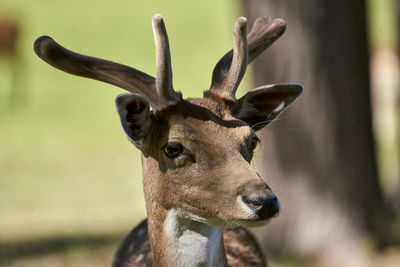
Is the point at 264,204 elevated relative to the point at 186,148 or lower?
lower

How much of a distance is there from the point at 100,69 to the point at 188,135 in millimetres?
580

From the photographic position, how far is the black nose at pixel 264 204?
384 cm

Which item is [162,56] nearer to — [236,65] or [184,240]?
[236,65]

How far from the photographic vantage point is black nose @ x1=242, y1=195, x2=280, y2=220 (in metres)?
3.84

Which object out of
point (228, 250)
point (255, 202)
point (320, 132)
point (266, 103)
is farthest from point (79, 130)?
point (255, 202)

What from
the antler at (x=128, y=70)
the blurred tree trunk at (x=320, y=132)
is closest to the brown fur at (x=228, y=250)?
the antler at (x=128, y=70)

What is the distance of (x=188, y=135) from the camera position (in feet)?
13.7

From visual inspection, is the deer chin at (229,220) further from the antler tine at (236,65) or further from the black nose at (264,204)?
the antler tine at (236,65)

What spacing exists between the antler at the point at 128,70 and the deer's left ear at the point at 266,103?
50 centimetres

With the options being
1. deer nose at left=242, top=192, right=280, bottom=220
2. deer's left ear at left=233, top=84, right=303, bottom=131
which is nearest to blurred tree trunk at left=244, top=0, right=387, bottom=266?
deer's left ear at left=233, top=84, right=303, bottom=131

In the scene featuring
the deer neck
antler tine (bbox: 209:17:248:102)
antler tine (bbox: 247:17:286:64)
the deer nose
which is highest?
antler tine (bbox: 247:17:286:64)

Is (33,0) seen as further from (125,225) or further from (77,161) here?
(125,225)

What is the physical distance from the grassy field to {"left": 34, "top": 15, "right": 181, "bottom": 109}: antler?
3426mm

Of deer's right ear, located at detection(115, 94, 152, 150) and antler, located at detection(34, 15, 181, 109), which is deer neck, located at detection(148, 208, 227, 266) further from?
antler, located at detection(34, 15, 181, 109)
